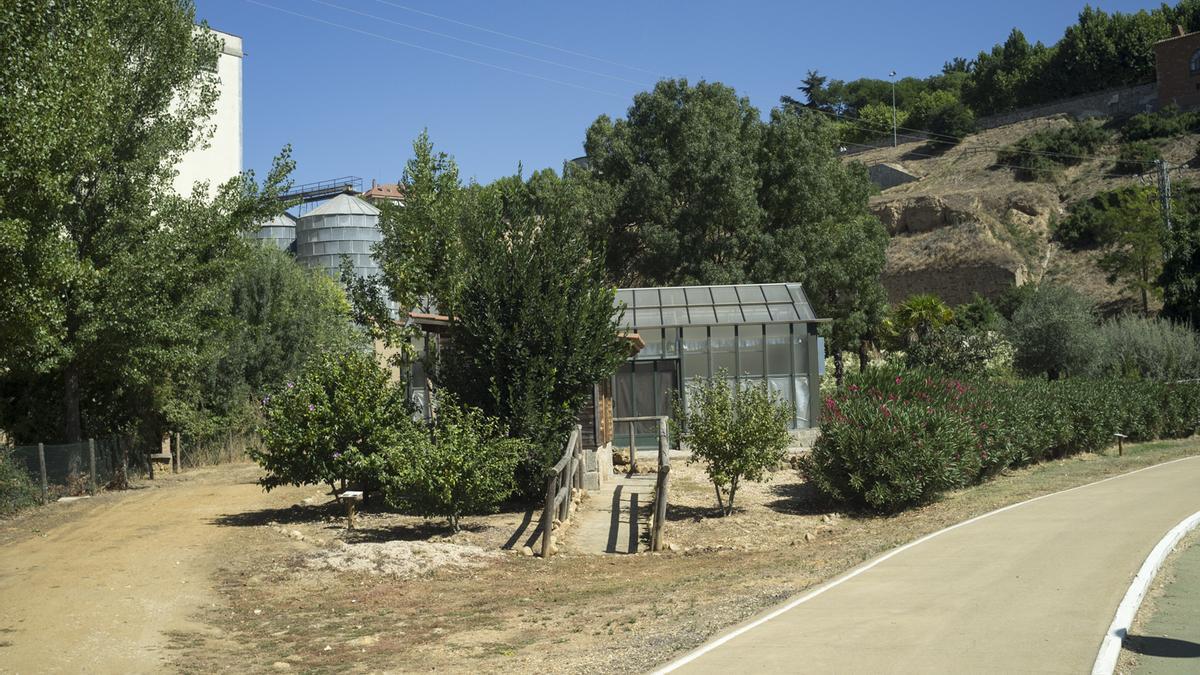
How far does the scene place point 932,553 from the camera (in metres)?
12.0

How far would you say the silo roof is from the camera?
188ft

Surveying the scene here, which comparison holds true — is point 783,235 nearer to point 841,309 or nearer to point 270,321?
point 841,309

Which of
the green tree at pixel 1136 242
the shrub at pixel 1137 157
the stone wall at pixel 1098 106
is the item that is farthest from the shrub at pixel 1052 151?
the green tree at pixel 1136 242

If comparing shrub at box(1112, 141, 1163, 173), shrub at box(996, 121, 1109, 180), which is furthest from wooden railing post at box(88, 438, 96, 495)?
shrub at box(996, 121, 1109, 180)

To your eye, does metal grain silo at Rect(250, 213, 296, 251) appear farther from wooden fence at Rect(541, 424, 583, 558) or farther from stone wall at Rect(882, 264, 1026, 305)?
wooden fence at Rect(541, 424, 583, 558)

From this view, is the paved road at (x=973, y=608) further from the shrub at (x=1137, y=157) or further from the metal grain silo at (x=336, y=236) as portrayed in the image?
the shrub at (x=1137, y=157)

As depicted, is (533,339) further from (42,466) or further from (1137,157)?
(1137,157)

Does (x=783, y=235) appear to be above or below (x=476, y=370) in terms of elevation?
above

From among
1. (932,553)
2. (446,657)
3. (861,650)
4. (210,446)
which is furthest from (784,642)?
(210,446)

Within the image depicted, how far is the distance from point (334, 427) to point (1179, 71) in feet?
284

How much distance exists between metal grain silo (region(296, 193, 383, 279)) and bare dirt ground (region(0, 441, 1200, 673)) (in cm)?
3841

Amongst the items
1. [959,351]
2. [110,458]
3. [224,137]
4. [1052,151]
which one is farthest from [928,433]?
[1052,151]

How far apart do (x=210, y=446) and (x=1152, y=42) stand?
9499cm

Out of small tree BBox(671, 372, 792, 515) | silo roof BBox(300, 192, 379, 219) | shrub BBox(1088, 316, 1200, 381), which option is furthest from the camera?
silo roof BBox(300, 192, 379, 219)
